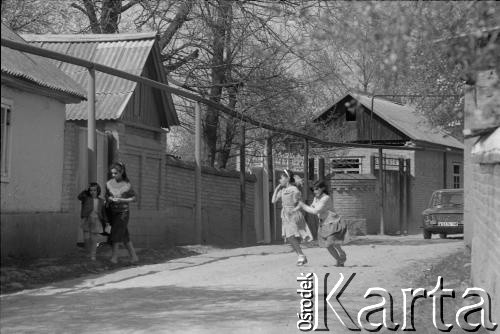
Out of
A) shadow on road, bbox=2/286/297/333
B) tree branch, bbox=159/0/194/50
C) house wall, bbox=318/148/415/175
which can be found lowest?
shadow on road, bbox=2/286/297/333

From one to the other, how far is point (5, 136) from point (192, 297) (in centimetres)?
492

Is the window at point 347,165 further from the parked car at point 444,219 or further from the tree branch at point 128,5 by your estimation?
the tree branch at point 128,5

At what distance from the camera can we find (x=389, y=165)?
116 feet

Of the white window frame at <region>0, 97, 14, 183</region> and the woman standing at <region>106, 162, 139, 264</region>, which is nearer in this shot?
the white window frame at <region>0, 97, 14, 183</region>

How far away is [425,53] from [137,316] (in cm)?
474

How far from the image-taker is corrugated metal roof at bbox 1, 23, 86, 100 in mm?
13711

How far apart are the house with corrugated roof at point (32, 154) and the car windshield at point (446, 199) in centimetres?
1361

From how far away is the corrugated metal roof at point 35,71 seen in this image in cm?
1371

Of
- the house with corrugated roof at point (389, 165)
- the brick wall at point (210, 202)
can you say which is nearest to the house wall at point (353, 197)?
the house with corrugated roof at point (389, 165)

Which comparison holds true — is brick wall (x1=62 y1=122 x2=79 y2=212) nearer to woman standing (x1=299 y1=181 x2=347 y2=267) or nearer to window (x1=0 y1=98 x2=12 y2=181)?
window (x1=0 y1=98 x2=12 y2=181)

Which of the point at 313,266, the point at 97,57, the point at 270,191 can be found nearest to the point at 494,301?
the point at 313,266

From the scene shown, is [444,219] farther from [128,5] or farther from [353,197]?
[128,5]

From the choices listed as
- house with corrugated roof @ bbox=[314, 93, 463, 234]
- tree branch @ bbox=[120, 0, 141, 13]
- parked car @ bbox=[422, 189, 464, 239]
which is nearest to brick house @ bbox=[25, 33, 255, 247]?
tree branch @ bbox=[120, 0, 141, 13]

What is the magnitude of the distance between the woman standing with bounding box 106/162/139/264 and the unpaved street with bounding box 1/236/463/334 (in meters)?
0.58
